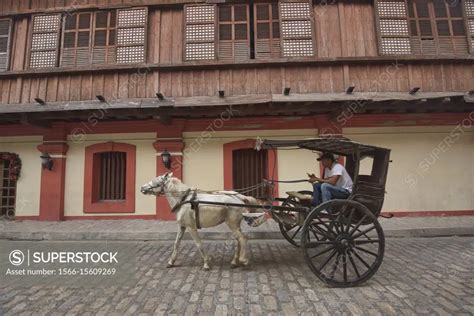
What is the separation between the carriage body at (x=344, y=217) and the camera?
12.7ft

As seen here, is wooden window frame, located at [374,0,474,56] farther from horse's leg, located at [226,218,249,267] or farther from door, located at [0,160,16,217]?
door, located at [0,160,16,217]

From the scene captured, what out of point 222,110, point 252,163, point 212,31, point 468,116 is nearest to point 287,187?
point 252,163

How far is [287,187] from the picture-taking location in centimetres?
884

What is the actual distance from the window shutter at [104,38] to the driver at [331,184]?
7179 mm

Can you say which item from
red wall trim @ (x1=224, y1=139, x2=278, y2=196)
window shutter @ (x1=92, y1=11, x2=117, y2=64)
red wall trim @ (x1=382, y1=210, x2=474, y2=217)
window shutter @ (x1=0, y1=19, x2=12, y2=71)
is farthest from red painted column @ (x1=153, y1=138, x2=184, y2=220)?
red wall trim @ (x1=382, y1=210, x2=474, y2=217)

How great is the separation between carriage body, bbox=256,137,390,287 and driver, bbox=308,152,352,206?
0.51 feet

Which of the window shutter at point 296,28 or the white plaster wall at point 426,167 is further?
the white plaster wall at point 426,167

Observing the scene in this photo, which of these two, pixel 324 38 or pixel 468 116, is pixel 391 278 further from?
pixel 468 116

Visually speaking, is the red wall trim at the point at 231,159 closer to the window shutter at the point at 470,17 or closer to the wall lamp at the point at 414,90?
the wall lamp at the point at 414,90

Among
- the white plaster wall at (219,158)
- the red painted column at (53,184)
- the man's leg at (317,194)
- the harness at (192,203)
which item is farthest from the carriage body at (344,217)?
the red painted column at (53,184)

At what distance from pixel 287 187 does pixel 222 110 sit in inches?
121

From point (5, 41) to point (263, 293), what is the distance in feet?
35.7

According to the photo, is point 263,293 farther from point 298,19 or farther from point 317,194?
point 298,19

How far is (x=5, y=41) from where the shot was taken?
359 inches
